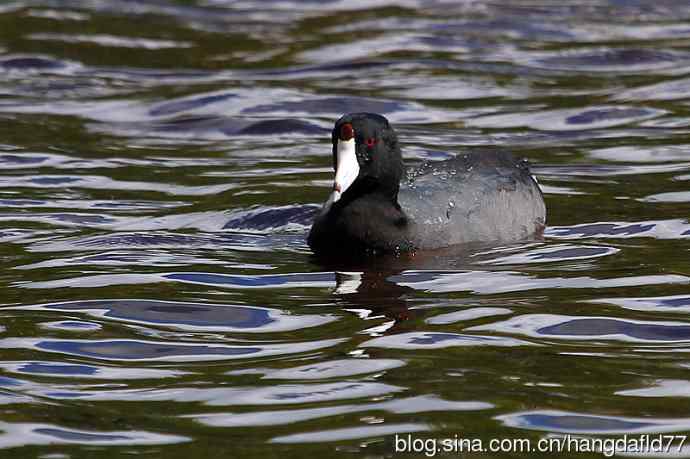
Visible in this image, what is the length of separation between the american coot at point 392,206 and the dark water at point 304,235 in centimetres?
21

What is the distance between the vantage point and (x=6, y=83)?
14.0 metres

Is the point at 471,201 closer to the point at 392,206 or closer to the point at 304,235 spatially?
the point at 392,206

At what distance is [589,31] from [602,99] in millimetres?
2954

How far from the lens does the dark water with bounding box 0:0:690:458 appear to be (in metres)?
5.45

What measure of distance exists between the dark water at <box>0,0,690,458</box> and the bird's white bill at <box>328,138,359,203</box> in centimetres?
44

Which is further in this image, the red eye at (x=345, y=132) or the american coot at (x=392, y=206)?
the american coot at (x=392, y=206)

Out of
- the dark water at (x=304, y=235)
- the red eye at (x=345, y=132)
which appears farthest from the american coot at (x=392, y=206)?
the dark water at (x=304, y=235)

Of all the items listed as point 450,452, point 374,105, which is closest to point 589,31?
point 374,105

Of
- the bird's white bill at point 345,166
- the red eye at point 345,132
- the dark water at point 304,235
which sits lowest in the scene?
the dark water at point 304,235

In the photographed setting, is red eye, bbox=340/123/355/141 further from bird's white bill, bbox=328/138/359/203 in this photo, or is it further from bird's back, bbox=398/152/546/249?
bird's back, bbox=398/152/546/249

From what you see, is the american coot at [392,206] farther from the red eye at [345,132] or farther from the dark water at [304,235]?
the dark water at [304,235]

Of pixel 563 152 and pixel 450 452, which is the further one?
pixel 563 152

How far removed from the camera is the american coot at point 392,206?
8367mm

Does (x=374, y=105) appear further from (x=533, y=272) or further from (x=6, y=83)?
(x=533, y=272)
